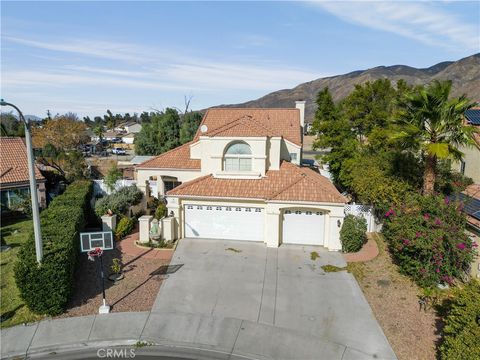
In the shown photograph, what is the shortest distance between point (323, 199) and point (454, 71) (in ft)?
663

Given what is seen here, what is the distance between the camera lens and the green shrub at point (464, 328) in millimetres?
9526

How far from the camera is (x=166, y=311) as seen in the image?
14.0 m

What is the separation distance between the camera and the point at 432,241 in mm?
15062

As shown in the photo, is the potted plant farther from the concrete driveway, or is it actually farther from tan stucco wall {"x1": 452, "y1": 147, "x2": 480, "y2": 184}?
tan stucco wall {"x1": 452, "y1": 147, "x2": 480, "y2": 184}

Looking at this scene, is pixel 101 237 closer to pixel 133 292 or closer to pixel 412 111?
pixel 133 292

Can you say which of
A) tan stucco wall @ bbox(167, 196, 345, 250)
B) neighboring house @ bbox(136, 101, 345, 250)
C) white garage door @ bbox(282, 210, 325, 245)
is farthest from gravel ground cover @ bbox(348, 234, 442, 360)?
neighboring house @ bbox(136, 101, 345, 250)

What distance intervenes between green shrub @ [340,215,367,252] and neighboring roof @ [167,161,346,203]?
1446mm

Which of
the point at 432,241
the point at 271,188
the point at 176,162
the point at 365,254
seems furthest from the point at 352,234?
the point at 176,162

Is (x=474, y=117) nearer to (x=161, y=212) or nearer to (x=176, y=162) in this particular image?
(x=176, y=162)

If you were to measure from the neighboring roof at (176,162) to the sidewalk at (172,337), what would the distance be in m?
13.9

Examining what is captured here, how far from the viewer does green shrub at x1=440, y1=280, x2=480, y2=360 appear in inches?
375

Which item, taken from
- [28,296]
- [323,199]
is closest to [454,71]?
[323,199]

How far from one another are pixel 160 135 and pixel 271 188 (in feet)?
81.4

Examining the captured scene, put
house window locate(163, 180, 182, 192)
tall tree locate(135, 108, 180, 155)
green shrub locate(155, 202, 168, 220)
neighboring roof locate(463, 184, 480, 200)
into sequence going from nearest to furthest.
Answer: neighboring roof locate(463, 184, 480, 200)
green shrub locate(155, 202, 168, 220)
house window locate(163, 180, 182, 192)
tall tree locate(135, 108, 180, 155)
